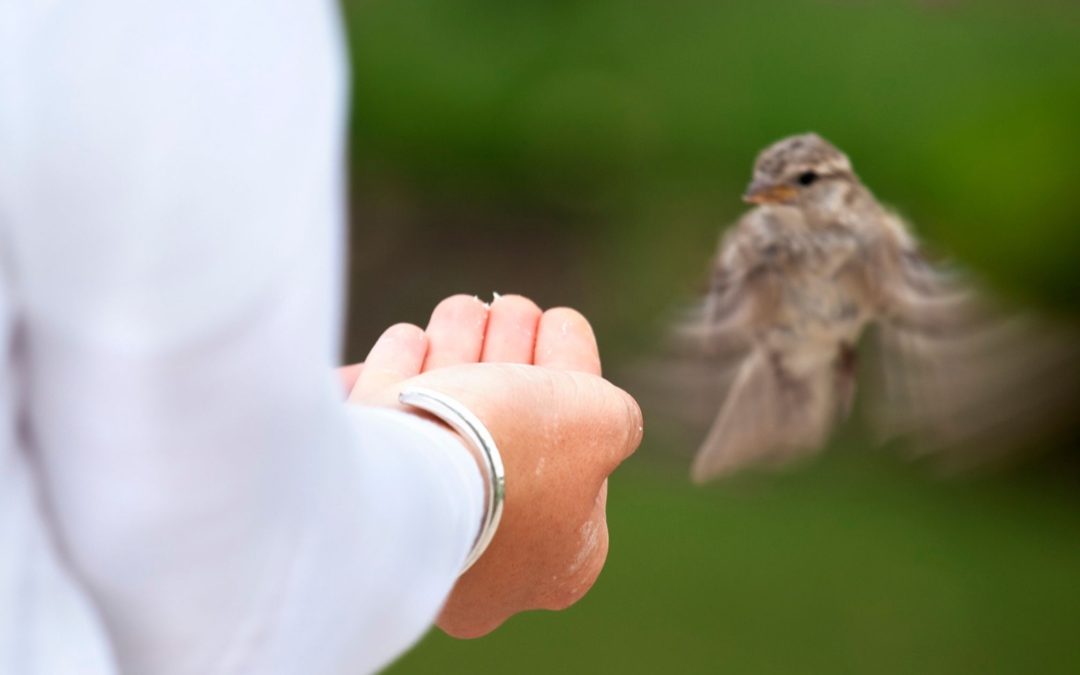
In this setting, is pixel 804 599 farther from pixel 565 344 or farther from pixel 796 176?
pixel 565 344

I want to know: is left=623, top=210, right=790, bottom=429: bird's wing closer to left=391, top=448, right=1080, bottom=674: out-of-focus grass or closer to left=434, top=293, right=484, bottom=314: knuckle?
left=434, top=293, right=484, bottom=314: knuckle

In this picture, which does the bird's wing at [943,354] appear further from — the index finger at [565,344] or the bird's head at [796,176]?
the index finger at [565,344]

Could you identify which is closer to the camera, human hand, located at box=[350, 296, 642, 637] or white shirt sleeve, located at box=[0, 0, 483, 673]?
white shirt sleeve, located at box=[0, 0, 483, 673]

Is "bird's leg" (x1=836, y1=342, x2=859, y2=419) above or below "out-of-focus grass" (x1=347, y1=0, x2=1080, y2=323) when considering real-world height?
below

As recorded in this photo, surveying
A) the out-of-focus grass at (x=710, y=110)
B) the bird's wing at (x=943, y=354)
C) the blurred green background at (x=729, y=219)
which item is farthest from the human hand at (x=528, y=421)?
the blurred green background at (x=729, y=219)

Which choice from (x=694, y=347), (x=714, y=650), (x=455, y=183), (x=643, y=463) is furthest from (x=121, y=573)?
(x=714, y=650)

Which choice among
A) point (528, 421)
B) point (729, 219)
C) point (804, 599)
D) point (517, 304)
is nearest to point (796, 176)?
point (517, 304)

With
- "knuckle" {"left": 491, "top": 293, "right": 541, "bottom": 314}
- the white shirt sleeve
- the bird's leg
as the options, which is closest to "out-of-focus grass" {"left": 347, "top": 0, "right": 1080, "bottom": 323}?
the bird's leg
